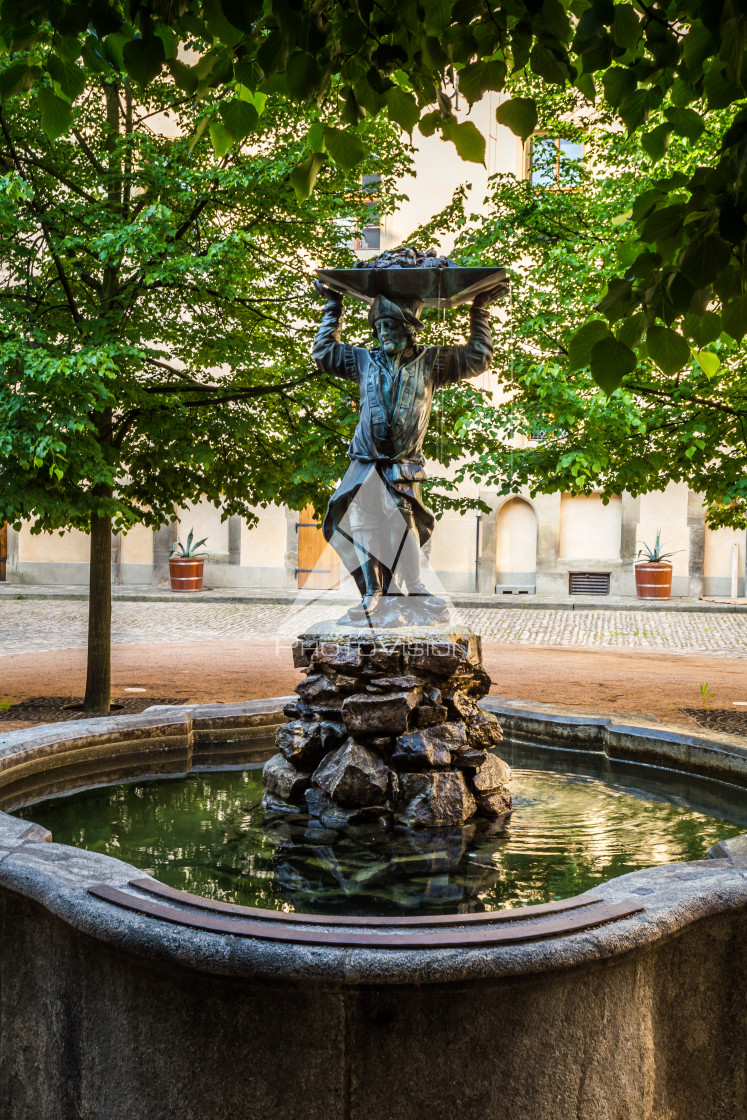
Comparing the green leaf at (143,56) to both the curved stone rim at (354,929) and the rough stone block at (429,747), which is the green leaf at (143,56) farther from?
the rough stone block at (429,747)

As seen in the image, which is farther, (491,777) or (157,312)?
(157,312)

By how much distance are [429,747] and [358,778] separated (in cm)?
35

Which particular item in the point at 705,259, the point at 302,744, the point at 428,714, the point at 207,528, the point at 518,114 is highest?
the point at 207,528

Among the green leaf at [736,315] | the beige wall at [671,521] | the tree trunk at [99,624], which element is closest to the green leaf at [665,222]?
the green leaf at [736,315]

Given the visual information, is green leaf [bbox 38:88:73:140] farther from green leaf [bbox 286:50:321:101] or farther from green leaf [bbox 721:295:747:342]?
green leaf [bbox 721:295:747:342]

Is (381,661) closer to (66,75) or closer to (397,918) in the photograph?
(397,918)

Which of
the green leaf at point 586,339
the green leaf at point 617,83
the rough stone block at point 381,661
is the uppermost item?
the green leaf at point 617,83

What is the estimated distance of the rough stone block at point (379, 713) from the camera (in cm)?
439

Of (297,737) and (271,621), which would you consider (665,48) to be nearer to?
(297,737)

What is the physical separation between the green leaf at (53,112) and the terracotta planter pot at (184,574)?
21.7 m

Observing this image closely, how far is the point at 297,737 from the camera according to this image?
15.2 ft

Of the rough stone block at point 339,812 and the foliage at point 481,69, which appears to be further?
the rough stone block at point 339,812

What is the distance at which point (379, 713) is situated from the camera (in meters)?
4.41

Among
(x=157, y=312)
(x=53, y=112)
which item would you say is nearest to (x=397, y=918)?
(x=53, y=112)
